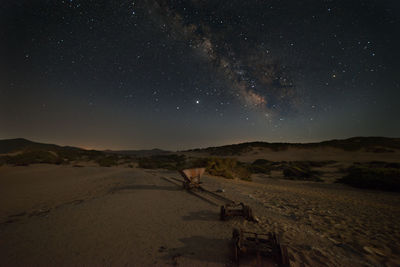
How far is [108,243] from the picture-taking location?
3.29 meters

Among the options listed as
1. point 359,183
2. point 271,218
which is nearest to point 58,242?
point 271,218

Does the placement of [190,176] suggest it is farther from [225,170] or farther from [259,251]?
[225,170]

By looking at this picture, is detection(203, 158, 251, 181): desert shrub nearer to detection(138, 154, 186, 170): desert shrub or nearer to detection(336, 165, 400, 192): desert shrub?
detection(138, 154, 186, 170): desert shrub

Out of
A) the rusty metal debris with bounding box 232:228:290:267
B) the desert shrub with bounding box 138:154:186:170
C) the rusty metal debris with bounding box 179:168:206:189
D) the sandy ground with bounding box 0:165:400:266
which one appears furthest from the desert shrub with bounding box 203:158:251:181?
the rusty metal debris with bounding box 232:228:290:267

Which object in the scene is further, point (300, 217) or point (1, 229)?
point (300, 217)

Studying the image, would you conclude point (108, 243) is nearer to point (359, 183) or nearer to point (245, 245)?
point (245, 245)

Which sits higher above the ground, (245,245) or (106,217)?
(245,245)

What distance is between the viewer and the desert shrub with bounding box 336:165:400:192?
9867 mm

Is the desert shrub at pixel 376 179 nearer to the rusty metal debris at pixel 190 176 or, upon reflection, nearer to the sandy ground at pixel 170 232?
the sandy ground at pixel 170 232

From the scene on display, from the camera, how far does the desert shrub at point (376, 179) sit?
987 centimetres

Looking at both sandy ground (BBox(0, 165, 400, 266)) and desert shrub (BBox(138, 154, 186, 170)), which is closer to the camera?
sandy ground (BBox(0, 165, 400, 266))

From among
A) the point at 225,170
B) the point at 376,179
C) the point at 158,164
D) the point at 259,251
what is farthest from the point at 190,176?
the point at 158,164

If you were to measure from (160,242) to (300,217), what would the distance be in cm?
470

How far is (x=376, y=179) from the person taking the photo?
10.7 metres
